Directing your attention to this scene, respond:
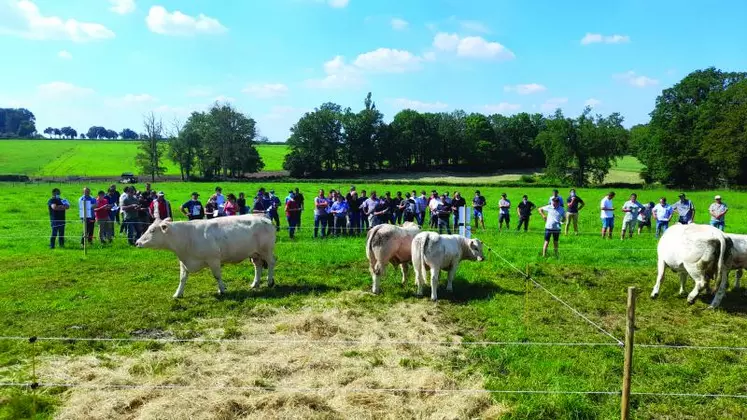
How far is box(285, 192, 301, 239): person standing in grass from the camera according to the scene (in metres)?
20.2

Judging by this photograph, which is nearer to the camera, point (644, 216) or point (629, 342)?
point (629, 342)

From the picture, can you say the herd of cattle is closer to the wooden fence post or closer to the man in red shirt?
the wooden fence post

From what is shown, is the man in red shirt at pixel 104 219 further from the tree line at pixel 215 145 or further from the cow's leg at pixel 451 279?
the tree line at pixel 215 145

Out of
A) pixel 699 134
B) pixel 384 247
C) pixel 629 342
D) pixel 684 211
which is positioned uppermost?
pixel 699 134

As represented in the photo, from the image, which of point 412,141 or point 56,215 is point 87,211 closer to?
point 56,215

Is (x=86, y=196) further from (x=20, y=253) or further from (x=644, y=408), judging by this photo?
(x=644, y=408)

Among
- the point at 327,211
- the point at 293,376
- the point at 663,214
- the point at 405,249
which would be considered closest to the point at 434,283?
the point at 405,249

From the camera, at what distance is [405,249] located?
1242cm

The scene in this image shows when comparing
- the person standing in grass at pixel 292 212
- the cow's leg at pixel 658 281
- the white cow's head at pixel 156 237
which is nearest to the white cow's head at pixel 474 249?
the cow's leg at pixel 658 281

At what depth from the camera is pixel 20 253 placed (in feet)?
55.1

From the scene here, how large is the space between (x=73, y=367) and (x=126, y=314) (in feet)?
9.06

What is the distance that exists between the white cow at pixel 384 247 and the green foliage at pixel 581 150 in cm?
5776

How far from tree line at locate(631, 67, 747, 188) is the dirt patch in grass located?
56.8 metres

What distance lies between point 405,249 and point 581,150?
59.9 metres
